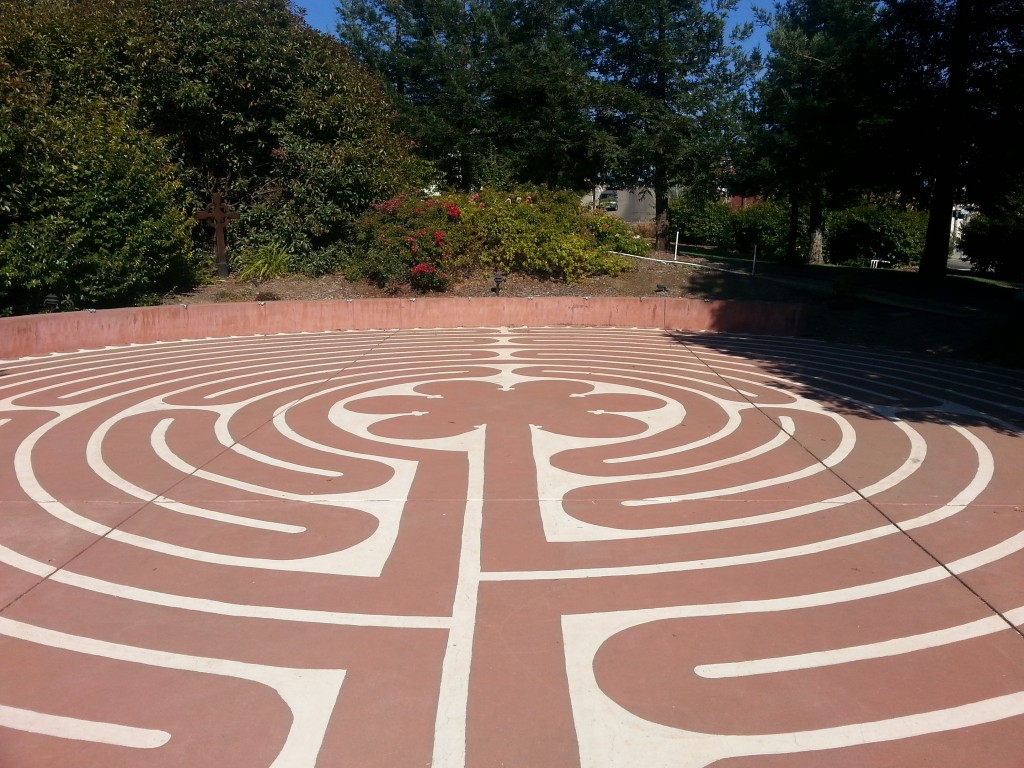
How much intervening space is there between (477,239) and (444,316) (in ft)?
12.1

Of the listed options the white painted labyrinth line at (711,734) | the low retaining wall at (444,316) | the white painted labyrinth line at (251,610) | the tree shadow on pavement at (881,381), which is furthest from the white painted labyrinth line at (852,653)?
the low retaining wall at (444,316)

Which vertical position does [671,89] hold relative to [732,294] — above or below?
above

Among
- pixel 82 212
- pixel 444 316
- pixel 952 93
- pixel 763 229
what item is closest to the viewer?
pixel 82 212

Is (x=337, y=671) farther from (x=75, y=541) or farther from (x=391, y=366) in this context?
(x=391, y=366)

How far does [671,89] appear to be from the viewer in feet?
85.4

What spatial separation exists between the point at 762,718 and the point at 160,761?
268 cm

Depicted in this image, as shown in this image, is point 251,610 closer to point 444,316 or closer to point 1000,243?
point 444,316

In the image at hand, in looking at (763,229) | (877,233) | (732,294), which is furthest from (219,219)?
(877,233)

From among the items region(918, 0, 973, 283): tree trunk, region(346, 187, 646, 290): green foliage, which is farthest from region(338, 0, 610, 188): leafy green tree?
Answer: region(918, 0, 973, 283): tree trunk

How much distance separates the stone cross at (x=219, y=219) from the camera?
69.8 ft

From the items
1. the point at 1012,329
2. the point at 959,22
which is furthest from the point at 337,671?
the point at 959,22

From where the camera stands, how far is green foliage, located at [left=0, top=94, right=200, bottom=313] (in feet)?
49.9

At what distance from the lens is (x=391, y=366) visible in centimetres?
1323

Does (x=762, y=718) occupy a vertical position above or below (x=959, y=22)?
below
